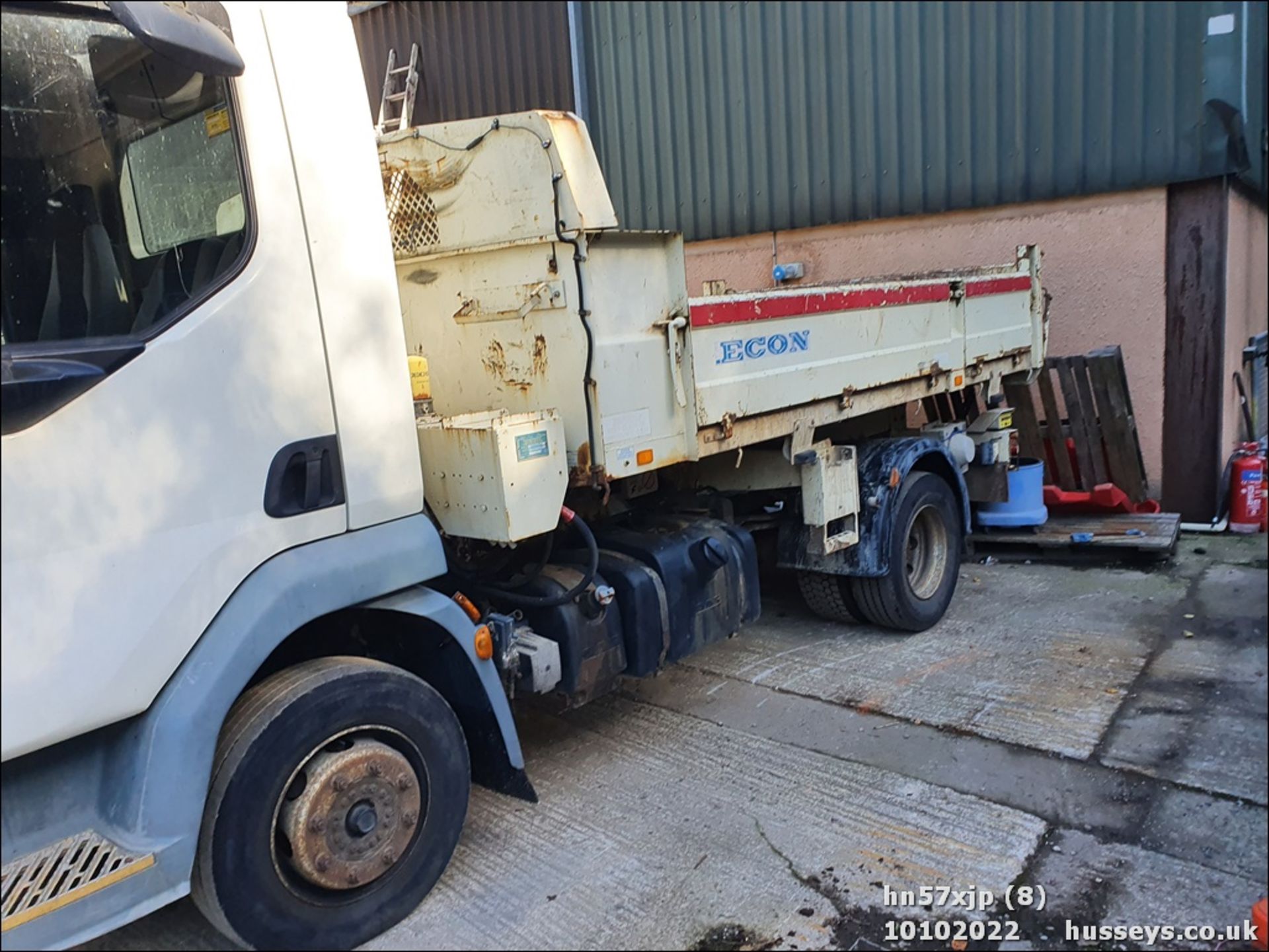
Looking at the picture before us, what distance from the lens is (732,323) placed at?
3570 mm

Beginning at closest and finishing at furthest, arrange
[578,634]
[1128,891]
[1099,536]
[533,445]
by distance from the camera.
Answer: [1128,891] → [533,445] → [578,634] → [1099,536]

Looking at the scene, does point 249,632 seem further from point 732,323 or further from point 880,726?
point 880,726

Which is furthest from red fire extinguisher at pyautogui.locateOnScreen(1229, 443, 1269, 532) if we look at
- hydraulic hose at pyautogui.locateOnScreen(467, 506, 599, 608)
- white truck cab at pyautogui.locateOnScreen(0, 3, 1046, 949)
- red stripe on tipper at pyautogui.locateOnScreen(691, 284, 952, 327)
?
hydraulic hose at pyautogui.locateOnScreen(467, 506, 599, 608)

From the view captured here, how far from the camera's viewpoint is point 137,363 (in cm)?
203

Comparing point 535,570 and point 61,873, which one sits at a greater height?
point 535,570

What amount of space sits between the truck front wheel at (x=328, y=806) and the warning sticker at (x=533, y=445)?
73 centimetres

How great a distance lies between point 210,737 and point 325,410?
0.83 meters

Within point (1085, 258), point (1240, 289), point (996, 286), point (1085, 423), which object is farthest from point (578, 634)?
point (1240, 289)

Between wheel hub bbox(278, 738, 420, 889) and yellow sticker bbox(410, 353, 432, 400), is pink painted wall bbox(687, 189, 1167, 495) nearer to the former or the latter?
yellow sticker bbox(410, 353, 432, 400)

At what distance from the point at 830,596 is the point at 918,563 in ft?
1.86

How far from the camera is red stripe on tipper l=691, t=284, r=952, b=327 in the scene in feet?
11.5

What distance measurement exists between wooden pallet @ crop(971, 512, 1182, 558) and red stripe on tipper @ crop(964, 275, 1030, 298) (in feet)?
5.37

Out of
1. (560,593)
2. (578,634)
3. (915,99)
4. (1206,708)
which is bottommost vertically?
(1206,708)

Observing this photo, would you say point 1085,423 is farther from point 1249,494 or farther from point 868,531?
point 868,531
